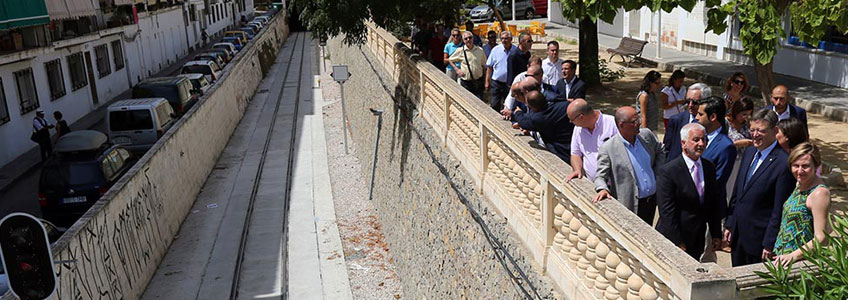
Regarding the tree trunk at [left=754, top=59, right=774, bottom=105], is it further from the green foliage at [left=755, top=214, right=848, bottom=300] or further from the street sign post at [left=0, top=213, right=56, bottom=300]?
the street sign post at [left=0, top=213, right=56, bottom=300]

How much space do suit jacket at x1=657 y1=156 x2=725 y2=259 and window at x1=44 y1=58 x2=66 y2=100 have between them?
2596 cm

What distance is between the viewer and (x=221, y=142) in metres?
23.3

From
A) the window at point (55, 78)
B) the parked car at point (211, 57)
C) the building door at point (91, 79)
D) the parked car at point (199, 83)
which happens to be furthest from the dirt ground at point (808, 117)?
the building door at point (91, 79)

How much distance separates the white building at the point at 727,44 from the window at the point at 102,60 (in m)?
22.1

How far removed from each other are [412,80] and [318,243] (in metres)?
4.23

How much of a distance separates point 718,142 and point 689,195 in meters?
0.96

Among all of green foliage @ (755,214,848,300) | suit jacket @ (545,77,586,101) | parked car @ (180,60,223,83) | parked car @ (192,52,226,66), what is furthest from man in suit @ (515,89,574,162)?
parked car @ (192,52,226,66)

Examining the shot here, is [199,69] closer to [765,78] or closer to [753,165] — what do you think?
[765,78]

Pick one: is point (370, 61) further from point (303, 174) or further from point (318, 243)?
point (318, 243)

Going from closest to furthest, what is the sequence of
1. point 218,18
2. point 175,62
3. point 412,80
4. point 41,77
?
point 412,80 < point 41,77 < point 175,62 < point 218,18

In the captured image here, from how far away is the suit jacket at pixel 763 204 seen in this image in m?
4.99

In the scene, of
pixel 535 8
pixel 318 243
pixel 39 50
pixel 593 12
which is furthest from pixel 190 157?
pixel 535 8

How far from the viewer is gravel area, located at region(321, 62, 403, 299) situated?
12.9 metres

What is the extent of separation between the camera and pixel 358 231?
15.8m
